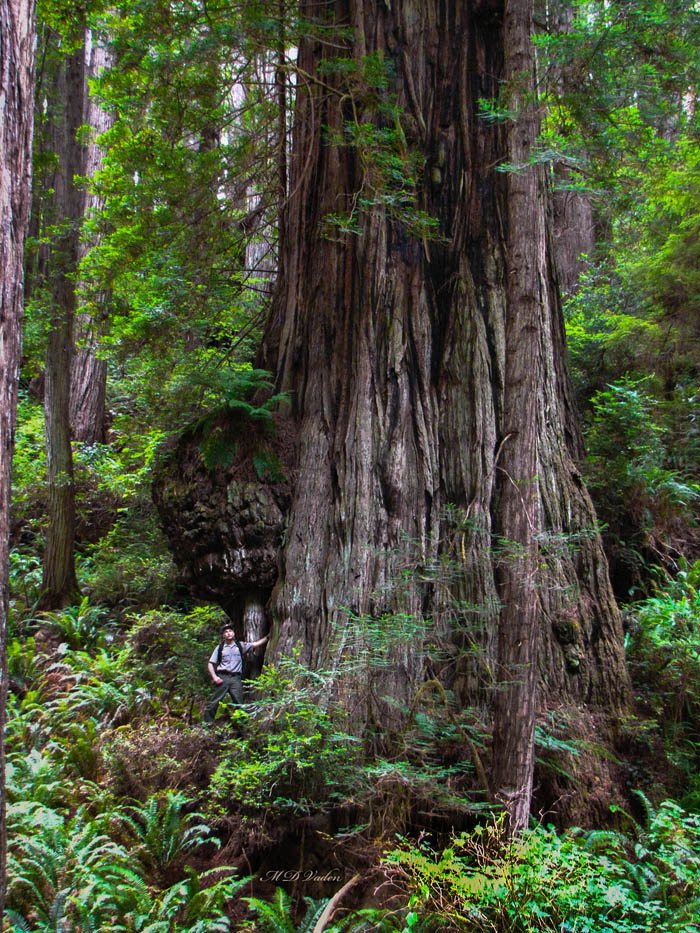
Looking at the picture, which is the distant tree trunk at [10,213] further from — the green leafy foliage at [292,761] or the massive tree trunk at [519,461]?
the massive tree trunk at [519,461]

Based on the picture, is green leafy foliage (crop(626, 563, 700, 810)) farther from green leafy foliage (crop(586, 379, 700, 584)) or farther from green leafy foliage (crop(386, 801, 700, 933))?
green leafy foliage (crop(386, 801, 700, 933))

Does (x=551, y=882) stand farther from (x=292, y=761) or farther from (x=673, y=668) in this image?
(x=673, y=668)

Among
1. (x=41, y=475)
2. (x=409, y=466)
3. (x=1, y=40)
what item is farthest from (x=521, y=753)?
(x=41, y=475)

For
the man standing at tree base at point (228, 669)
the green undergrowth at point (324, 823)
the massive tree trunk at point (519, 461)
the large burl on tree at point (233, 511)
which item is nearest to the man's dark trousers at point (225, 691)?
the man standing at tree base at point (228, 669)

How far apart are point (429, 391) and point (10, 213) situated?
4.16m

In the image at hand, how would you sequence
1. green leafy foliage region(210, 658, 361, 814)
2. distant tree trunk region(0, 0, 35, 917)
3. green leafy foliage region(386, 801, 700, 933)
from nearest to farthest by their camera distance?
distant tree trunk region(0, 0, 35, 917) < green leafy foliage region(386, 801, 700, 933) < green leafy foliage region(210, 658, 361, 814)

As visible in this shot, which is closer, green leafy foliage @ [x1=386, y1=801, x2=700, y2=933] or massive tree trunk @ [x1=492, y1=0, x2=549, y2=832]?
green leafy foliage @ [x1=386, y1=801, x2=700, y2=933]

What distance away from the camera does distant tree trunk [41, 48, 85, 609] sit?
915cm

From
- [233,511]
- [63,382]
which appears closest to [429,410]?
[233,511]

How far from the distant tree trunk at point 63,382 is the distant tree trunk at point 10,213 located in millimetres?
7083

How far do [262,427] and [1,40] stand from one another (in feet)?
13.5

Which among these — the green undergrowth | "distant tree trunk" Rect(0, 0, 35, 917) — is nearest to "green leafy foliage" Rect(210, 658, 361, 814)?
the green undergrowth

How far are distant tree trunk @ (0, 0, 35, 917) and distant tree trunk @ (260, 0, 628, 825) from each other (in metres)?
2.95

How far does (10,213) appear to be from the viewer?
244 centimetres
